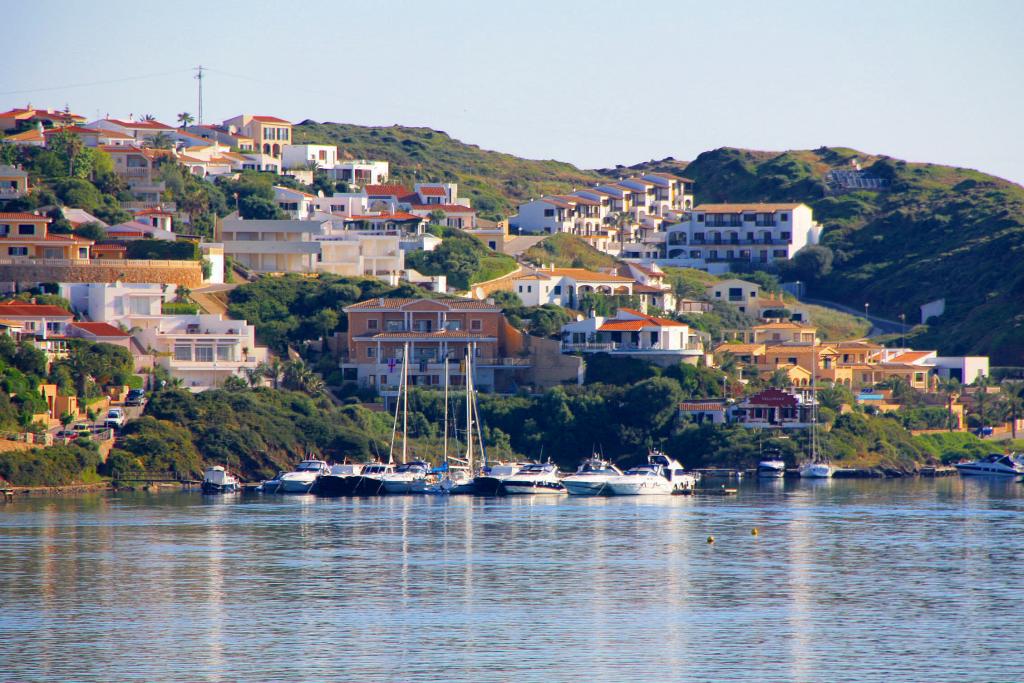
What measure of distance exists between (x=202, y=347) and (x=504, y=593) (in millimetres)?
49669

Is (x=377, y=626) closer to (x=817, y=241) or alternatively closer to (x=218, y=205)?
(x=218, y=205)

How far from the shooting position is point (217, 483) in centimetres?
8525

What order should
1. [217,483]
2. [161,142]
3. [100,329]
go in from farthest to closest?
[161,142], [100,329], [217,483]

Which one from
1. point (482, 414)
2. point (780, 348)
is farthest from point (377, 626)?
point (780, 348)

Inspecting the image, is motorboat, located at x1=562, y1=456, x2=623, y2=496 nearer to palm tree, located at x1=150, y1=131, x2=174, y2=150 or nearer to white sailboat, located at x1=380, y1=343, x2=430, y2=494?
white sailboat, located at x1=380, y1=343, x2=430, y2=494

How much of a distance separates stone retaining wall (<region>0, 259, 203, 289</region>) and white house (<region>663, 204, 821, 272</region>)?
5628 cm

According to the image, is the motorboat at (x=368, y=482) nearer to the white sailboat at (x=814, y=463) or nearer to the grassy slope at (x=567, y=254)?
the white sailboat at (x=814, y=463)

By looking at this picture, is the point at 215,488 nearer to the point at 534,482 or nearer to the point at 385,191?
the point at 534,482

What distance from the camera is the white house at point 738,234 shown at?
153 m

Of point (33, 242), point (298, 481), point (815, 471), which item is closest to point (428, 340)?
point (298, 481)

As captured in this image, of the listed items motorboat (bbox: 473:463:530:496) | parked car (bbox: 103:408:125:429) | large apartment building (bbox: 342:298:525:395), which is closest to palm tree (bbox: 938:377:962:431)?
large apartment building (bbox: 342:298:525:395)

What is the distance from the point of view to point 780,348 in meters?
116

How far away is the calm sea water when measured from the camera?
137 feet

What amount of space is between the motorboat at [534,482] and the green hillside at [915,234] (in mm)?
47695
